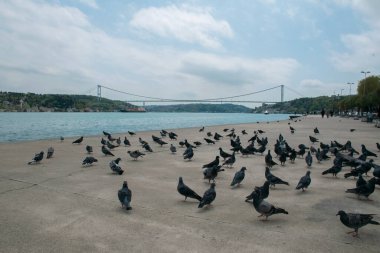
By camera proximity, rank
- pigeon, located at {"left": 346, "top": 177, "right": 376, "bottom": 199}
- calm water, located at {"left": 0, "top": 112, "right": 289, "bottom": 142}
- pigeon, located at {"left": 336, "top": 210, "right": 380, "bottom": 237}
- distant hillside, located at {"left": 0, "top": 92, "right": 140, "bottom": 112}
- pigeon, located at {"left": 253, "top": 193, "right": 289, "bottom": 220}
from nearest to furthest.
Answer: pigeon, located at {"left": 336, "top": 210, "right": 380, "bottom": 237} → pigeon, located at {"left": 253, "top": 193, "right": 289, "bottom": 220} → pigeon, located at {"left": 346, "top": 177, "right": 376, "bottom": 199} → calm water, located at {"left": 0, "top": 112, "right": 289, "bottom": 142} → distant hillside, located at {"left": 0, "top": 92, "right": 140, "bottom": 112}

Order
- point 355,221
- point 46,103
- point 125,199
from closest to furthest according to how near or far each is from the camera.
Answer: point 355,221
point 125,199
point 46,103

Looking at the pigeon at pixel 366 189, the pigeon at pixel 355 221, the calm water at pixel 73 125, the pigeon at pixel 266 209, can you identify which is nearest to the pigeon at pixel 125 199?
the pigeon at pixel 266 209

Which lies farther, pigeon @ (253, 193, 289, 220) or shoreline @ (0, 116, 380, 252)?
pigeon @ (253, 193, 289, 220)

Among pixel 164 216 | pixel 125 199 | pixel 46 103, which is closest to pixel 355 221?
pixel 164 216

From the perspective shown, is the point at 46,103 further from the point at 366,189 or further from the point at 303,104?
the point at 366,189

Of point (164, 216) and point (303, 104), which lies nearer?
point (164, 216)

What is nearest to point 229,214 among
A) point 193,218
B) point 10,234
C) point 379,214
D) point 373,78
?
point 193,218

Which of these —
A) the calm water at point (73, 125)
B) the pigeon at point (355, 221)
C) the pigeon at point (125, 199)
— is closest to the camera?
the pigeon at point (355, 221)

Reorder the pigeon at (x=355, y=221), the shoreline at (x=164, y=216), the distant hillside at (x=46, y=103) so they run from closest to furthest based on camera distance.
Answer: the shoreline at (x=164, y=216) → the pigeon at (x=355, y=221) → the distant hillside at (x=46, y=103)

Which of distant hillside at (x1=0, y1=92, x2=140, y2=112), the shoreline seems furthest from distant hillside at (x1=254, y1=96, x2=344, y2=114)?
the shoreline

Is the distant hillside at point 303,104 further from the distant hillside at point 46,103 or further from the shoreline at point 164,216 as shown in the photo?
the shoreline at point 164,216

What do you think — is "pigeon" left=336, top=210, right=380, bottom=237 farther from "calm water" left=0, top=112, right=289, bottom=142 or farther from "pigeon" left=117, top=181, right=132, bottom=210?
"calm water" left=0, top=112, right=289, bottom=142

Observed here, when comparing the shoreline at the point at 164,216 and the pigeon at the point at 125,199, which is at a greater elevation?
the pigeon at the point at 125,199

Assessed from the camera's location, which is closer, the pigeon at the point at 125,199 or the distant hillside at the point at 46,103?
the pigeon at the point at 125,199
